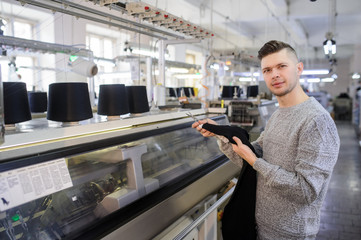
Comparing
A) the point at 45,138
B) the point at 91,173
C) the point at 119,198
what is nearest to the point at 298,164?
the point at 119,198

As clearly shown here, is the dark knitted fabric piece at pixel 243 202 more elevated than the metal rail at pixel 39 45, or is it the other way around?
the metal rail at pixel 39 45

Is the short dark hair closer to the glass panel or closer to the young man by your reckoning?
the young man

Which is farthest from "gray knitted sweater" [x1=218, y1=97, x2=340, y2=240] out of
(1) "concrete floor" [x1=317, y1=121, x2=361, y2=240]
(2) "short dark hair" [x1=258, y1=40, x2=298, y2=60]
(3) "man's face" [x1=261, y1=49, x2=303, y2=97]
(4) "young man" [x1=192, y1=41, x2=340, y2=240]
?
(1) "concrete floor" [x1=317, y1=121, x2=361, y2=240]

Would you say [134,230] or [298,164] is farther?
[134,230]

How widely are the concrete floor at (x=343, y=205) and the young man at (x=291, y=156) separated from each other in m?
2.40

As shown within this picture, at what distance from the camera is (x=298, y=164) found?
4.16ft

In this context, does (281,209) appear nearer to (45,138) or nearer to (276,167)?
(276,167)

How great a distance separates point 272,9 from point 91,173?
346 inches

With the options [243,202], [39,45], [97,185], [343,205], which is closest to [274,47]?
[243,202]

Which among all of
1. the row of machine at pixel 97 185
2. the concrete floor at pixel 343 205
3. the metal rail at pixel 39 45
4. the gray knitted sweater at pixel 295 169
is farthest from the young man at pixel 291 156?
the metal rail at pixel 39 45

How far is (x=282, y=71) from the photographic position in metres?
1.34

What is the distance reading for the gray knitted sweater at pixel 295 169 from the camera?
124cm

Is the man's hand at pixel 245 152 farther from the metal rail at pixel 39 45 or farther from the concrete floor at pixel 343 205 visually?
the metal rail at pixel 39 45

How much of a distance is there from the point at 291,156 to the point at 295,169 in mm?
110
